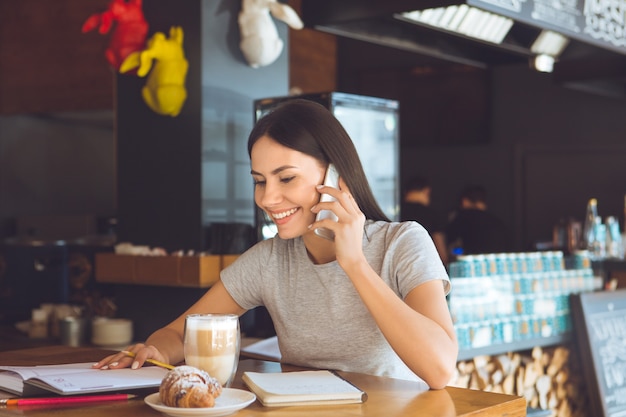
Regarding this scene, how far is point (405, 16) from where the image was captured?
12.3ft

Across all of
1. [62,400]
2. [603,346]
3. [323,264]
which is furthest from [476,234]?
[62,400]

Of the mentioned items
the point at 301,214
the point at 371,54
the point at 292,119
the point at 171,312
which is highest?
the point at 371,54

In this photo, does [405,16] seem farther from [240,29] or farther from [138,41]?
[138,41]

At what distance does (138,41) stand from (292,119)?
198 centimetres

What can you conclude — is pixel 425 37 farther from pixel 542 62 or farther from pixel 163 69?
pixel 163 69

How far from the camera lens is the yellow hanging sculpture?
3664 millimetres

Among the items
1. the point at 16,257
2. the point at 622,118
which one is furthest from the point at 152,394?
the point at 622,118

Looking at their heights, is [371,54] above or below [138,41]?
above

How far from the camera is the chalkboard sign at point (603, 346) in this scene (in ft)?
12.6

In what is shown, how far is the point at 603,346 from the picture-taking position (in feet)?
12.9

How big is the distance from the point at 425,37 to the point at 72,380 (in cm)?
334

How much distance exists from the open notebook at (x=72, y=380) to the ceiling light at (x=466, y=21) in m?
2.35

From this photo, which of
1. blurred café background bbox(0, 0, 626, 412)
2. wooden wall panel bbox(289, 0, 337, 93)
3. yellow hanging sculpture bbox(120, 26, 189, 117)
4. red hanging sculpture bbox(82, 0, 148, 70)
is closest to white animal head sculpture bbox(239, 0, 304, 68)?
blurred café background bbox(0, 0, 626, 412)

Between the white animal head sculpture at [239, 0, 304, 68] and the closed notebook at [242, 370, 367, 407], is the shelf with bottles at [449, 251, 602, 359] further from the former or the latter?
the closed notebook at [242, 370, 367, 407]
